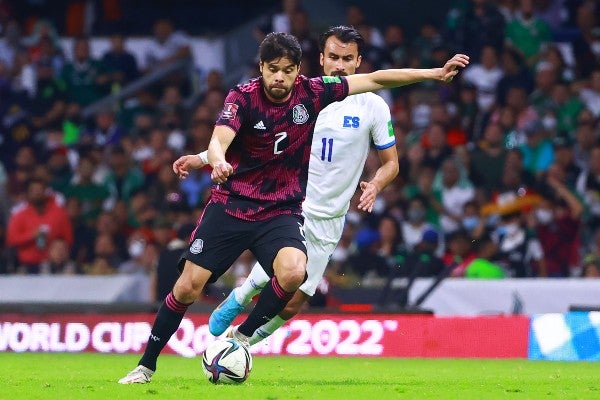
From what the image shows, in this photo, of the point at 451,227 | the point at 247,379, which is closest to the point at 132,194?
the point at 451,227

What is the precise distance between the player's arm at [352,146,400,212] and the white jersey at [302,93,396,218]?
30 centimetres

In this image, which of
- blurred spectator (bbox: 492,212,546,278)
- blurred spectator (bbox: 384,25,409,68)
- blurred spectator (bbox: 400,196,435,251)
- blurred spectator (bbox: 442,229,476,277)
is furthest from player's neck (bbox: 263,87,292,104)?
blurred spectator (bbox: 384,25,409,68)

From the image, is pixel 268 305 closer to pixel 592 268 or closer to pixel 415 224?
pixel 592 268

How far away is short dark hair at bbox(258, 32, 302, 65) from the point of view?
8.75 metres

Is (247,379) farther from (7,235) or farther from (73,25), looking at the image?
(73,25)

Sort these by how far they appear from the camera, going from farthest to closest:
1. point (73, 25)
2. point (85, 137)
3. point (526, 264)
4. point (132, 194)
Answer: point (73, 25) < point (85, 137) < point (132, 194) < point (526, 264)

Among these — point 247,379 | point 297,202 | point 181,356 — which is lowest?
point 181,356

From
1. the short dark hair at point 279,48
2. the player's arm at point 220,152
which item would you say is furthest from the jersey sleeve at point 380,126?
the player's arm at point 220,152

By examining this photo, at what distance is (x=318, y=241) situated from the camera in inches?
425

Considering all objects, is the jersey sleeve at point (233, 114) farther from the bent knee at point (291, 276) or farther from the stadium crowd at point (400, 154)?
the stadium crowd at point (400, 154)

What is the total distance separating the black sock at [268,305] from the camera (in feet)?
30.7

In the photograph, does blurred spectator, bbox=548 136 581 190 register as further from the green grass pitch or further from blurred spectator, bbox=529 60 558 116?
the green grass pitch

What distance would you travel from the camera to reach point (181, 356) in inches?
555

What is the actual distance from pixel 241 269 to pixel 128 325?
100 inches
